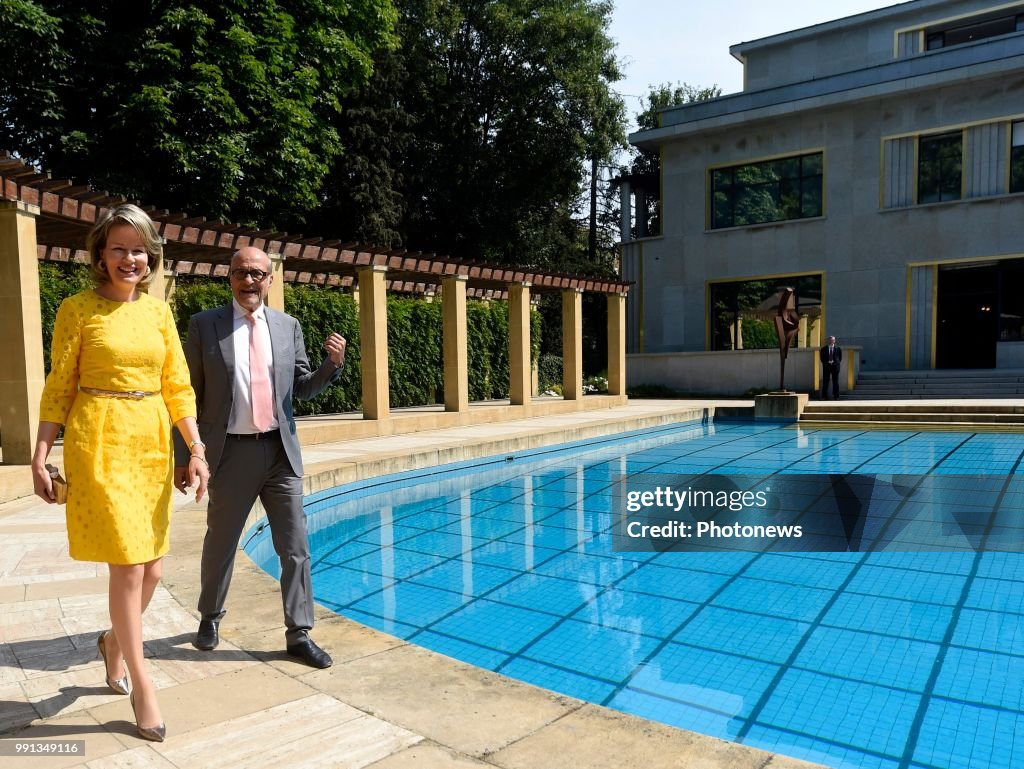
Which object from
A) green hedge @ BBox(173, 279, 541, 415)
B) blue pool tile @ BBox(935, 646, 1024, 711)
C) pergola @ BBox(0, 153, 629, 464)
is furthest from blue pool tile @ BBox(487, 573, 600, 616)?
green hedge @ BBox(173, 279, 541, 415)

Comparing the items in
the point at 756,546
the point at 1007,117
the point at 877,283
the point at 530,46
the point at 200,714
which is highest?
the point at 530,46

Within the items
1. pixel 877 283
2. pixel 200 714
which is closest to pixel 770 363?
pixel 877 283

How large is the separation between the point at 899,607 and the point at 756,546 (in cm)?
162

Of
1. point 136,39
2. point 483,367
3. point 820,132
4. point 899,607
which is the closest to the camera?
point 899,607

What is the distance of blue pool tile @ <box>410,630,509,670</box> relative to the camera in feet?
13.3

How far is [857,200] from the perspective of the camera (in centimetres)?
2258

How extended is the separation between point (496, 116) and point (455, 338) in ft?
70.0

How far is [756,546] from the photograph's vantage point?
20.8 ft

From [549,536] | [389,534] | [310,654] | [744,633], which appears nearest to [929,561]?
[744,633]

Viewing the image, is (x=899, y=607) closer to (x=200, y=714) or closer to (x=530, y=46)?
(x=200, y=714)

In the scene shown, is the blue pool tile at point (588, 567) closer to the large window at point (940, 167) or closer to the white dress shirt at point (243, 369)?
the white dress shirt at point (243, 369)

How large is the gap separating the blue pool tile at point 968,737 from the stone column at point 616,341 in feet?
53.1

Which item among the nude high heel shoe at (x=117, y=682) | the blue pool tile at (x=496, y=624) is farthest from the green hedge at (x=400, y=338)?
the nude high heel shoe at (x=117, y=682)

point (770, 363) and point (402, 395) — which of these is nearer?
point (402, 395)
